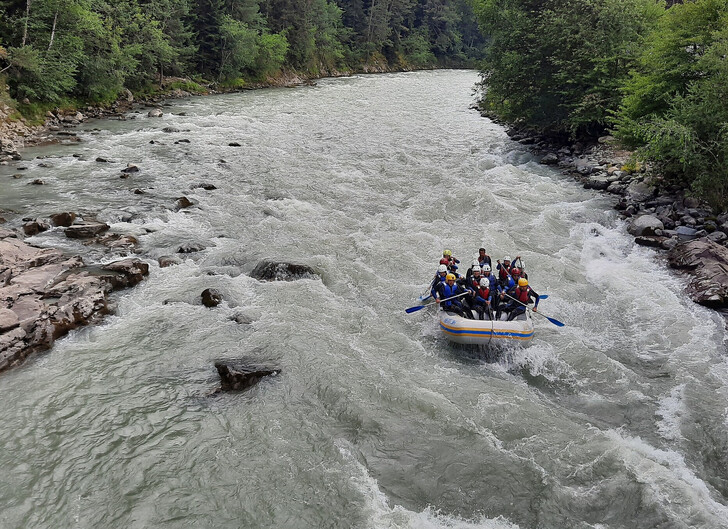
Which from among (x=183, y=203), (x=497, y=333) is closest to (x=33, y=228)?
(x=183, y=203)

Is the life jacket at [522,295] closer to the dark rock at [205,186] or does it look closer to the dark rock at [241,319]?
the dark rock at [241,319]

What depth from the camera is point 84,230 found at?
1338 centimetres

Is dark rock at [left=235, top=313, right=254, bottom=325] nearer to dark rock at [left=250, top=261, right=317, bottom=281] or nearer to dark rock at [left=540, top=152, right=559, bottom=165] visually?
dark rock at [left=250, top=261, right=317, bottom=281]

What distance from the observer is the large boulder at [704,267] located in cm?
1109

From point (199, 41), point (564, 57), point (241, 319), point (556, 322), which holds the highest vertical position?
point (199, 41)

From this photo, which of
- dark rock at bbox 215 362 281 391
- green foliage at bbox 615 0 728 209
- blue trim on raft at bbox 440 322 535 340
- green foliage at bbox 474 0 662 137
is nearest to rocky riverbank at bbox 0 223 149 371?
dark rock at bbox 215 362 281 391

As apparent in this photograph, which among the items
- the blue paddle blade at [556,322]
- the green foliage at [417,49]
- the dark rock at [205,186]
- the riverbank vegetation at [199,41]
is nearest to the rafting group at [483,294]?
the blue paddle blade at [556,322]

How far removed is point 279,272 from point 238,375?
4095mm

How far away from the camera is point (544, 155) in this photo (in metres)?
25.0

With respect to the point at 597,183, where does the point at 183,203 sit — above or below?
below

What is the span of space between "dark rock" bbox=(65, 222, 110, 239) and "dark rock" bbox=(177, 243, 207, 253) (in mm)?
2489

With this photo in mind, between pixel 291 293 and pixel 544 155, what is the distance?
1852 centimetres

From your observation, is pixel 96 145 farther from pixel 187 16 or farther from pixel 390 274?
pixel 187 16

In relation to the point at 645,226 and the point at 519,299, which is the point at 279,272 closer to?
the point at 519,299
